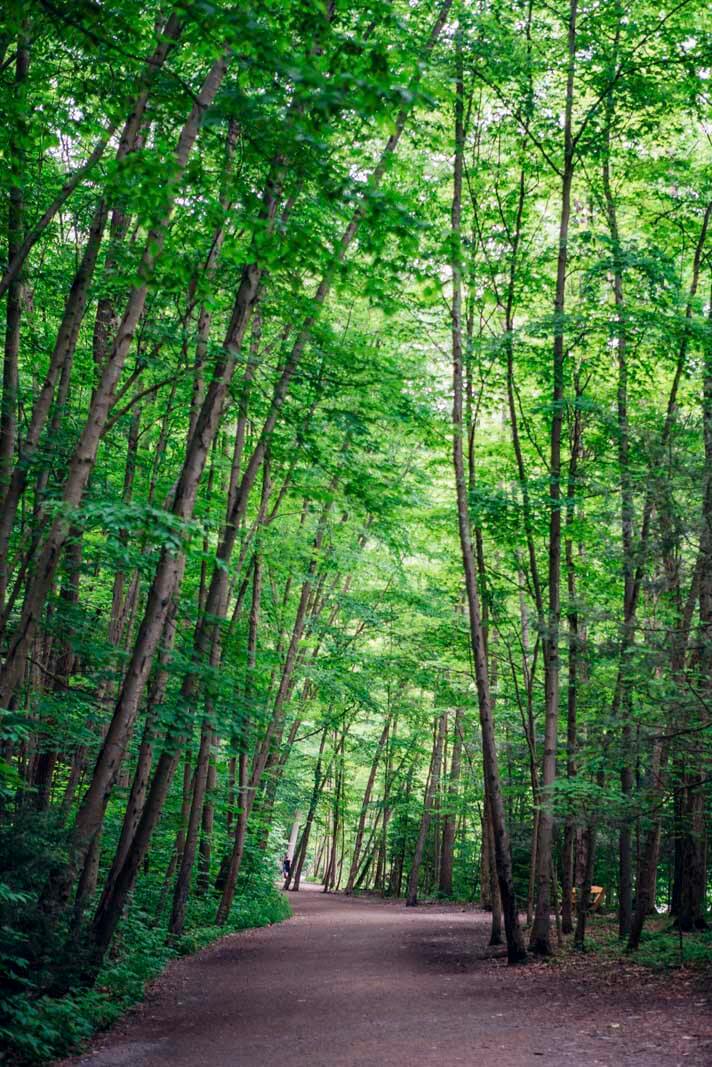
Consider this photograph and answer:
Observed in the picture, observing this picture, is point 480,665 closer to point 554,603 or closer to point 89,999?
point 554,603

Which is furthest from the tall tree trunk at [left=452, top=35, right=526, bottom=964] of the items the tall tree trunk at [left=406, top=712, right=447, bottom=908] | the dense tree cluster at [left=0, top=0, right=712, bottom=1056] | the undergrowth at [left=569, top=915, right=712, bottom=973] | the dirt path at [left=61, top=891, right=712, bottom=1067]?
the tall tree trunk at [left=406, top=712, right=447, bottom=908]

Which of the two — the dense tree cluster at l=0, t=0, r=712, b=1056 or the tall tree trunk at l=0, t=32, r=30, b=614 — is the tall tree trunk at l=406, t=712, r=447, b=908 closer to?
the dense tree cluster at l=0, t=0, r=712, b=1056

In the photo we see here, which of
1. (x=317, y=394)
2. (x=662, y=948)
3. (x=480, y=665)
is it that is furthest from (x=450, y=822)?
(x=317, y=394)

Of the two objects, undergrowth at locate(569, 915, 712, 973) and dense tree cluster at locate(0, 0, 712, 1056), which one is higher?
dense tree cluster at locate(0, 0, 712, 1056)

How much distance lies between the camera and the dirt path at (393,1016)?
A: 20.2 feet

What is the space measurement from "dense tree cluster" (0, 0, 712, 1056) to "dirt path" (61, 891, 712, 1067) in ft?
3.21

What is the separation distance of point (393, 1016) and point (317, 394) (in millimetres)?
6508

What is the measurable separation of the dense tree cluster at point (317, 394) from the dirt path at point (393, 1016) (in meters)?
0.98

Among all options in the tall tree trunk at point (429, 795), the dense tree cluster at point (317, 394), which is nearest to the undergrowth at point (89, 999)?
the dense tree cluster at point (317, 394)

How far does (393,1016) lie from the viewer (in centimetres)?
789

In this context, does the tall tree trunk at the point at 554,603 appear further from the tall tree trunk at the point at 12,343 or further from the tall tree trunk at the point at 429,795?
the tall tree trunk at the point at 429,795

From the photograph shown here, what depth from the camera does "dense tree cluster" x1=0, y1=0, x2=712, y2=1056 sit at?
568cm

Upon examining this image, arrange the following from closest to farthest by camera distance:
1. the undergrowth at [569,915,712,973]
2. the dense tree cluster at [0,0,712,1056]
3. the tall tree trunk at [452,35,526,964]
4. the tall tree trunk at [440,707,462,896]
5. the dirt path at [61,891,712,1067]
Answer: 1. the dense tree cluster at [0,0,712,1056]
2. the dirt path at [61,891,712,1067]
3. the undergrowth at [569,915,712,973]
4. the tall tree trunk at [452,35,526,964]
5. the tall tree trunk at [440,707,462,896]

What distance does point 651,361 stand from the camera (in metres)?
14.7
